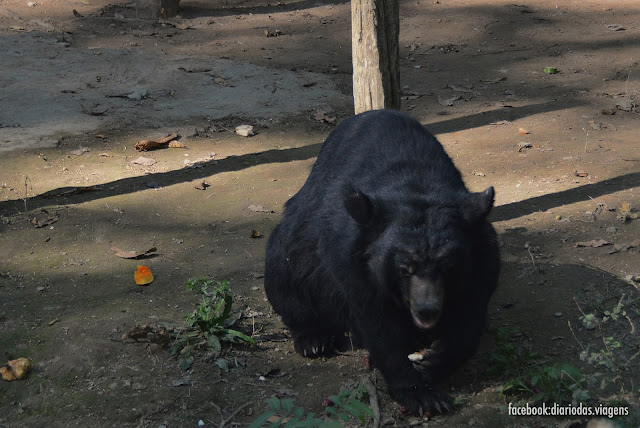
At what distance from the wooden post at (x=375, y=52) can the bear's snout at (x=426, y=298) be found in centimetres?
294

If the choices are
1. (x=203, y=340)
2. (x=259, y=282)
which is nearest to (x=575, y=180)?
(x=259, y=282)

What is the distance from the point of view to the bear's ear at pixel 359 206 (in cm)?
350

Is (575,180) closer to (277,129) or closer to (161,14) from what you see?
(277,129)

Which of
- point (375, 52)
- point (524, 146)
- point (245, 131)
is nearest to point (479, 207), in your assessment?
point (375, 52)

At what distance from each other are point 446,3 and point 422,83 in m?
3.60

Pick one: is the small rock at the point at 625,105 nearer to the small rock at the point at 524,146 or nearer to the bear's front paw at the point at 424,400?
the small rock at the point at 524,146

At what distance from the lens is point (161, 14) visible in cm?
1222

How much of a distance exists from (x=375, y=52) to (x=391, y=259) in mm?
2955

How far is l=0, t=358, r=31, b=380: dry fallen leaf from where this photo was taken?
13.3ft

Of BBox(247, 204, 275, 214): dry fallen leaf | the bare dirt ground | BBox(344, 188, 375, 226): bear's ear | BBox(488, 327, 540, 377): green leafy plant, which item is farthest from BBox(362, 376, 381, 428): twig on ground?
BBox(247, 204, 275, 214): dry fallen leaf

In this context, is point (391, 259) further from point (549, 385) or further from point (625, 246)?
point (625, 246)

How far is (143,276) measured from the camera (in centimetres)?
520

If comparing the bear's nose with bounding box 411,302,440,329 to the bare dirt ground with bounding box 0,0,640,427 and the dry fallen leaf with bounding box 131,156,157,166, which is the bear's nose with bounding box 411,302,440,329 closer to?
the bare dirt ground with bounding box 0,0,640,427

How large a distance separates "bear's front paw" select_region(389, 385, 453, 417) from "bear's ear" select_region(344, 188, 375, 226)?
91cm
